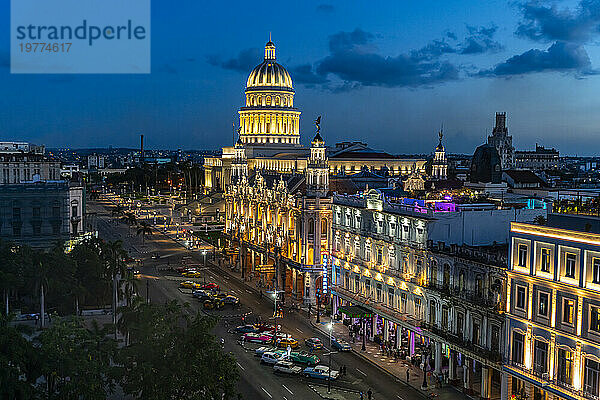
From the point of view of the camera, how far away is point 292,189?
314 ft

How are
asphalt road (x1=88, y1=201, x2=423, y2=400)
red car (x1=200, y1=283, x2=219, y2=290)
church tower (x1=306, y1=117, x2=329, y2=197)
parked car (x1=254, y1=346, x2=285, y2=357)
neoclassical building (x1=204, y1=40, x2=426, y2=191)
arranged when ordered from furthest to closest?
1. neoclassical building (x1=204, y1=40, x2=426, y2=191)
2. red car (x1=200, y1=283, x2=219, y2=290)
3. church tower (x1=306, y1=117, x2=329, y2=197)
4. parked car (x1=254, y1=346, x2=285, y2=357)
5. asphalt road (x1=88, y1=201, x2=423, y2=400)

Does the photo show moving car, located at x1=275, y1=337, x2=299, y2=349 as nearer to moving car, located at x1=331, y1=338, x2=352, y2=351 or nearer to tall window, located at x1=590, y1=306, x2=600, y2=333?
moving car, located at x1=331, y1=338, x2=352, y2=351

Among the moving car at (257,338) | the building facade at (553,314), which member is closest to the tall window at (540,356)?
the building facade at (553,314)

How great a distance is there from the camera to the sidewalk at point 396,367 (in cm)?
5325

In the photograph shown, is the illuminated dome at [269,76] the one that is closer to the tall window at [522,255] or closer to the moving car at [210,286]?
the moving car at [210,286]

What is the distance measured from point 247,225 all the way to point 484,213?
54744mm

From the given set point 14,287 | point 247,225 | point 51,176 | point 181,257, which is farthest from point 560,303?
point 51,176

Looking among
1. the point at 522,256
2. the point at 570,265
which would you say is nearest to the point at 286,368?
the point at 522,256

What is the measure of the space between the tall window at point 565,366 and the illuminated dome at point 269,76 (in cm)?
14372

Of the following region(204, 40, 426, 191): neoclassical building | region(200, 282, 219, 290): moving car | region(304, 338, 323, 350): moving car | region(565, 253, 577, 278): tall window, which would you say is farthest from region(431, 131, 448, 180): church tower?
region(565, 253, 577, 278): tall window

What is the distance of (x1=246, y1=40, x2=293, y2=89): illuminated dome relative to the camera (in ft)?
594

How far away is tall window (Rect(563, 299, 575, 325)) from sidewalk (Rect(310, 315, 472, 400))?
1163 centimetres

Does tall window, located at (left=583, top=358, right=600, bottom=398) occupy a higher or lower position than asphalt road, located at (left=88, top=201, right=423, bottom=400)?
higher

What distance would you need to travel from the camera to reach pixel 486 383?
51.2 metres
